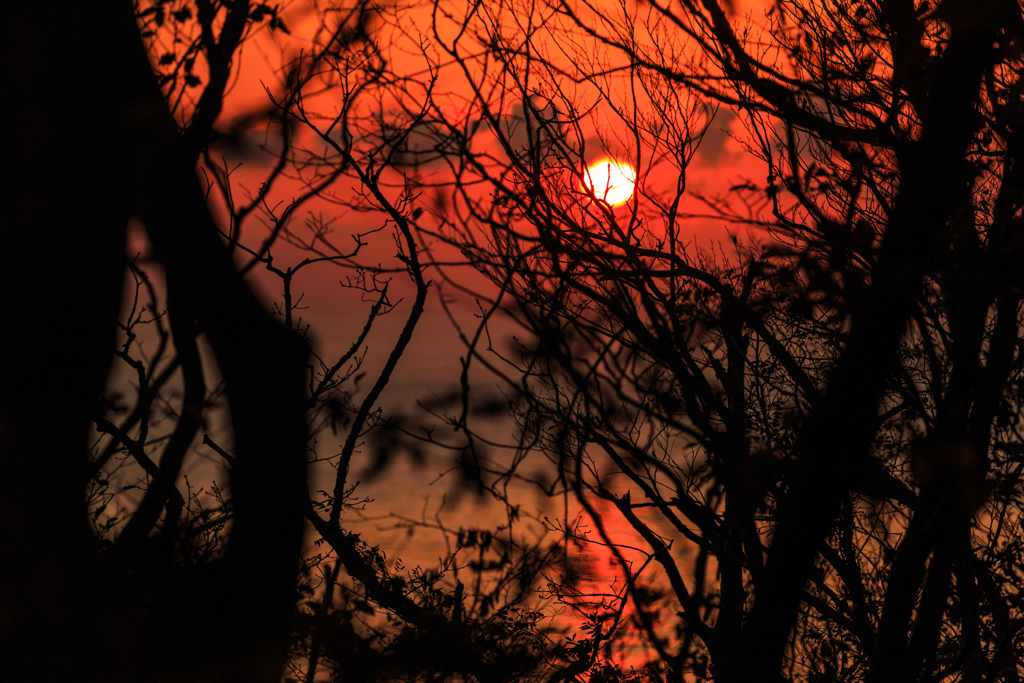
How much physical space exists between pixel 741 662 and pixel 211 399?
11.5 ft

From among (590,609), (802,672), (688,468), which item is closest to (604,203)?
(688,468)

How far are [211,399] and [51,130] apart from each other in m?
1.98

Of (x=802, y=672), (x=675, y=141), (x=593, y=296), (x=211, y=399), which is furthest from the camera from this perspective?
(x=802, y=672)

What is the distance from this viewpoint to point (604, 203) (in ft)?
18.9

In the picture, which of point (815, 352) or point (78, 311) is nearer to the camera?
point (78, 311)

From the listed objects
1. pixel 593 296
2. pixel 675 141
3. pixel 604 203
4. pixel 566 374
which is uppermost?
pixel 675 141

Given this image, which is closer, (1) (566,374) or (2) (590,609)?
(1) (566,374)

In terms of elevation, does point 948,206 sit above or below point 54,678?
above

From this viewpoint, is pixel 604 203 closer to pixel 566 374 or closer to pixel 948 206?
pixel 566 374

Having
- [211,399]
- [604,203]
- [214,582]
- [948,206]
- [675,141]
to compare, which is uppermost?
[675,141]

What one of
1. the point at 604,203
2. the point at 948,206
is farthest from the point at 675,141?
the point at 948,206

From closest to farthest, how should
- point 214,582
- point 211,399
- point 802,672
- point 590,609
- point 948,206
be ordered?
point 948,206, point 214,582, point 211,399, point 590,609, point 802,672

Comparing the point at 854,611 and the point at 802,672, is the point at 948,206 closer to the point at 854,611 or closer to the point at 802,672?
the point at 854,611

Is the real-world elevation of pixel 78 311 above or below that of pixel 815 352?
below
